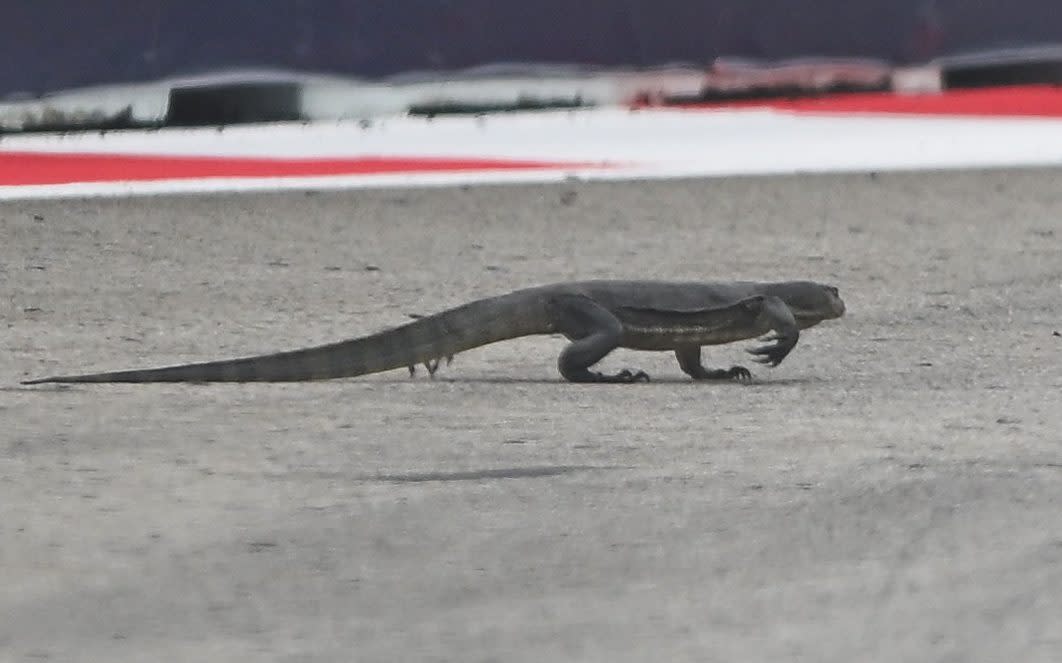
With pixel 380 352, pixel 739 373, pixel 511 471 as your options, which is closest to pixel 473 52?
pixel 739 373

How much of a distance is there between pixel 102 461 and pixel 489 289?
3.40 metres

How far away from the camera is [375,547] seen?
3.76 metres

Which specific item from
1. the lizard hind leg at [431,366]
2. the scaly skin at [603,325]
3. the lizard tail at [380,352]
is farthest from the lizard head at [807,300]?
the lizard hind leg at [431,366]

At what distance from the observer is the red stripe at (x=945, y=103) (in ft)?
40.3

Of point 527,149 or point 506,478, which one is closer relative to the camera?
point 506,478

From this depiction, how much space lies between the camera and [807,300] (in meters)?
6.24

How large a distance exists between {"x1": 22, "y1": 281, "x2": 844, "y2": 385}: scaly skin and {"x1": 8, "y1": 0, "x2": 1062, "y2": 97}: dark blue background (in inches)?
197

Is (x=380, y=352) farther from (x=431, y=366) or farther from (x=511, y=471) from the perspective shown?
(x=511, y=471)

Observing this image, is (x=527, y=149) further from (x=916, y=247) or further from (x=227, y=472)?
(x=227, y=472)

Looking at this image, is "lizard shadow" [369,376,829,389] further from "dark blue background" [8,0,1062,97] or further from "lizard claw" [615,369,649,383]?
"dark blue background" [8,0,1062,97]

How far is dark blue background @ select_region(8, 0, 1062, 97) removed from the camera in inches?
421

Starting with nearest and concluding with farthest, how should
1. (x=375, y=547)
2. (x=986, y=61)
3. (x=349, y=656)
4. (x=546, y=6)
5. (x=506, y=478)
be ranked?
(x=349, y=656) < (x=375, y=547) < (x=506, y=478) < (x=546, y=6) < (x=986, y=61)

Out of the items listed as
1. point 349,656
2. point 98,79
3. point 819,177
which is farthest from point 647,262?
point 349,656

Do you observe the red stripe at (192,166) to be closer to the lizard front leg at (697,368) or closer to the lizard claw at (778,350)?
the lizard front leg at (697,368)
